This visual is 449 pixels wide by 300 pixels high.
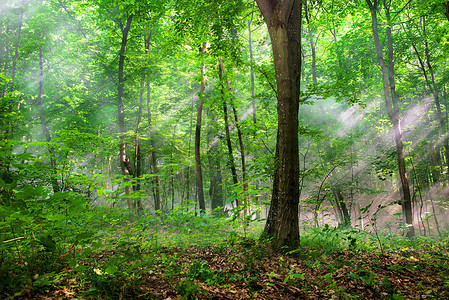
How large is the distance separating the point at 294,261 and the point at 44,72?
67.4 ft

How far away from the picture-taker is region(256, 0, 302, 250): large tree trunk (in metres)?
4.12

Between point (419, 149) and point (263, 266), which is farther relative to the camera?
point (419, 149)

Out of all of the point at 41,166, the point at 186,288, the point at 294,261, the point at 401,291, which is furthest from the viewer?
the point at 41,166

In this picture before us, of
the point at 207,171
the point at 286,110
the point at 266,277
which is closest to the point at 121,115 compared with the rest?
the point at 207,171

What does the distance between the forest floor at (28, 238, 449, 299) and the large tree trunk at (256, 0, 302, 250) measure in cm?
54

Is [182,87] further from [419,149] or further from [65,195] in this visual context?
[419,149]

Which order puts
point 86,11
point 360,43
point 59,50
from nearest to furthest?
1. point 86,11
2. point 360,43
3. point 59,50

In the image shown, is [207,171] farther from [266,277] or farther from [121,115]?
[266,277]

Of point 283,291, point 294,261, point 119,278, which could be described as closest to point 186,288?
point 119,278

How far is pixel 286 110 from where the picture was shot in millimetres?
4215

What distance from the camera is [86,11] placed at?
12656mm

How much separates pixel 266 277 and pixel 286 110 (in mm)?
2859

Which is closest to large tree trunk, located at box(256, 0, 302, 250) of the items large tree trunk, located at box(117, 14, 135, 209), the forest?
the forest

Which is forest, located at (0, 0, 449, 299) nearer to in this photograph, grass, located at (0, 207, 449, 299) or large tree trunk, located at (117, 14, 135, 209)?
grass, located at (0, 207, 449, 299)
